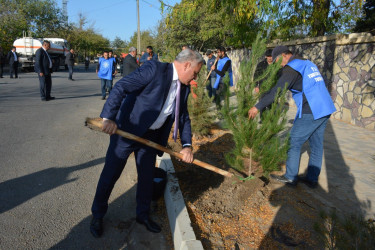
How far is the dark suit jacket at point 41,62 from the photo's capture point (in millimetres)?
8531

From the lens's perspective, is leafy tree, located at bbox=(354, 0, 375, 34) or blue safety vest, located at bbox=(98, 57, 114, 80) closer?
blue safety vest, located at bbox=(98, 57, 114, 80)

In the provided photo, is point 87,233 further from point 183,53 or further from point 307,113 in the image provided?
point 307,113

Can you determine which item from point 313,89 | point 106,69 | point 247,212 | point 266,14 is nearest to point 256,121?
point 313,89

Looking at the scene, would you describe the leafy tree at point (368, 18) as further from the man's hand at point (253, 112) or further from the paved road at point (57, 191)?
the paved road at point (57, 191)

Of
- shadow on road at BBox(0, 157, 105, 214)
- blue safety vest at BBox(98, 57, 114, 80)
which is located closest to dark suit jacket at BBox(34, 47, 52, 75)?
blue safety vest at BBox(98, 57, 114, 80)

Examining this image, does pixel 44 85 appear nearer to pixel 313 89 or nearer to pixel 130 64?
pixel 130 64

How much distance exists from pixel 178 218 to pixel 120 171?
2.37ft

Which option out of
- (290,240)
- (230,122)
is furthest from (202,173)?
(290,240)

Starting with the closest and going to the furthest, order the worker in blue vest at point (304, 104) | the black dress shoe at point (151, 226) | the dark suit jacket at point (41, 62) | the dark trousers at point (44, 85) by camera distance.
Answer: the black dress shoe at point (151, 226)
the worker in blue vest at point (304, 104)
the dark suit jacket at point (41, 62)
the dark trousers at point (44, 85)

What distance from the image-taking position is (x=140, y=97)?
96.5 inches

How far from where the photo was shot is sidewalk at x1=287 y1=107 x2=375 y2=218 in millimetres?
3342

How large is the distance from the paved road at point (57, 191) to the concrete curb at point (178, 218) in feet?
0.75

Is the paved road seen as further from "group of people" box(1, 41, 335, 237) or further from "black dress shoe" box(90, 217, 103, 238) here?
"group of people" box(1, 41, 335, 237)

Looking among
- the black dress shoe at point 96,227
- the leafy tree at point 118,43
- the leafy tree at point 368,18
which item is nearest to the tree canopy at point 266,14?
the black dress shoe at point 96,227
